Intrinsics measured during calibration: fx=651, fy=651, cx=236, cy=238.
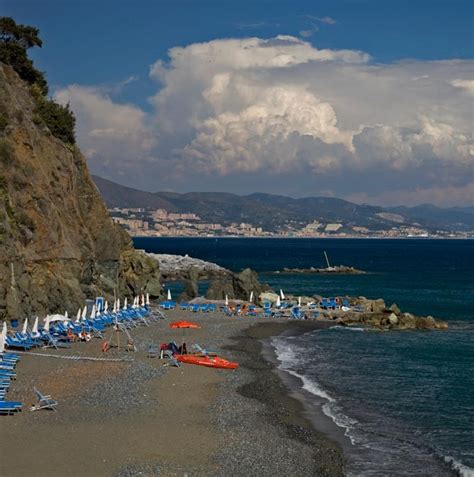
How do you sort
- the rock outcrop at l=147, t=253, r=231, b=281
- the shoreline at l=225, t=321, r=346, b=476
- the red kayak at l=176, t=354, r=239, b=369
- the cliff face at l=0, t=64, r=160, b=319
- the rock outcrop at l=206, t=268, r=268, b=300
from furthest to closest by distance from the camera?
the rock outcrop at l=147, t=253, r=231, b=281, the rock outcrop at l=206, t=268, r=268, b=300, the cliff face at l=0, t=64, r=160, b=319, the red kayak at l=176, t=354, r=239, b=369, the shoreline at l=225, t=321, r=346, b=476

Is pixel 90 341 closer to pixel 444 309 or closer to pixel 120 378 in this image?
pixel 120 378

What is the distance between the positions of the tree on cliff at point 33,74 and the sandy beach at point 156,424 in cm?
2795

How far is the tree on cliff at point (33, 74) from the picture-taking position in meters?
55.3

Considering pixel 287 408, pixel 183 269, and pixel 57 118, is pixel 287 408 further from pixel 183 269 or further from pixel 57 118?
pixel 183 269

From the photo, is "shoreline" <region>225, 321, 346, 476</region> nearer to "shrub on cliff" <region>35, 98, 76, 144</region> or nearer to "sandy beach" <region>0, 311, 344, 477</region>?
"sandy beach" <region>0, 311, 344, 477</region>

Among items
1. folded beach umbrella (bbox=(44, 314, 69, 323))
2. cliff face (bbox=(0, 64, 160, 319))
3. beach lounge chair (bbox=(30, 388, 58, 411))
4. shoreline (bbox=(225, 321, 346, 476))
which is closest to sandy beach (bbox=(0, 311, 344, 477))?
shoreline (bbox=(225, 321, 346, 476))

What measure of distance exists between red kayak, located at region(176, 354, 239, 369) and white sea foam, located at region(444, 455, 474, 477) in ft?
45.7

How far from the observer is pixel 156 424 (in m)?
21.2

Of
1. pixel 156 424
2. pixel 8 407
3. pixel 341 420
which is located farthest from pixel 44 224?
pixel 341 420

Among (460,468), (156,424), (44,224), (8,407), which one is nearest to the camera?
(460,468)

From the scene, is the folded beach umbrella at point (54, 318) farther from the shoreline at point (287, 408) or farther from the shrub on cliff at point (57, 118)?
the shrub on cliff at point (57, 118)

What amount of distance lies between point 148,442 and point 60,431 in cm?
277

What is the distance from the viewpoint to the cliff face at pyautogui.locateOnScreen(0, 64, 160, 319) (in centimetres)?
4000

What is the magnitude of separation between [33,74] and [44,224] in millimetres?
22189
